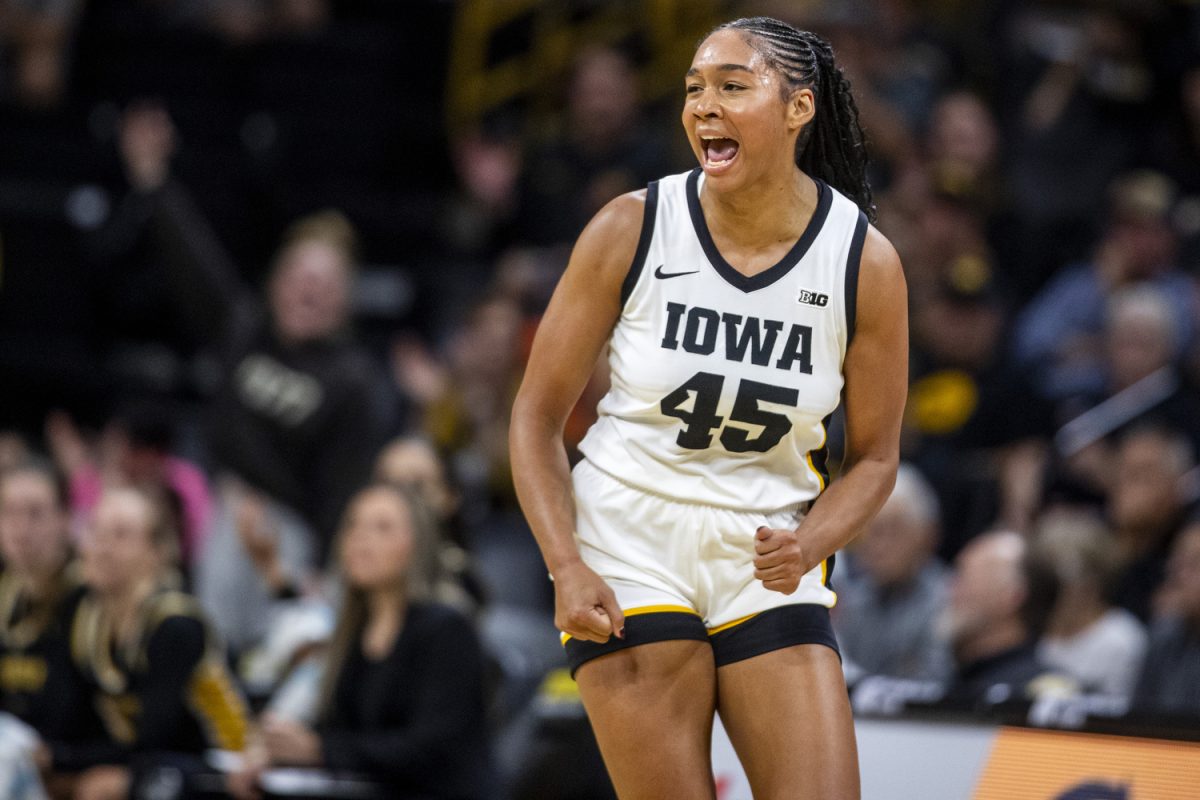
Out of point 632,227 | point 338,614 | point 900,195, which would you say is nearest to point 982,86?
point 900,195

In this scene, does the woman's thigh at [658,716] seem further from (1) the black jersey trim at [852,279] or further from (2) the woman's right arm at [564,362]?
(1) the black jersey trim at [852,279]

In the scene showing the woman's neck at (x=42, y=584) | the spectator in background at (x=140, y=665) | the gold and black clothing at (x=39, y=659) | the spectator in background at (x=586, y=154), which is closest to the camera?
the spectator in background at (x=140, y=665)

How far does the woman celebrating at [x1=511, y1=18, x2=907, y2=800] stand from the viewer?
131 inches

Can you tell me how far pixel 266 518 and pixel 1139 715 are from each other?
440 cm

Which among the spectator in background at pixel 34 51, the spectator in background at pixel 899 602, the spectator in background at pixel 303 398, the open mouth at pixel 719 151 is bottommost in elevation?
the spectator in background at pixel 899 602

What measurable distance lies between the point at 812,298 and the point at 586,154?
23.5 ft

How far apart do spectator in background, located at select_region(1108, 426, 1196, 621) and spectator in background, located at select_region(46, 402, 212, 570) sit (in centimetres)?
394

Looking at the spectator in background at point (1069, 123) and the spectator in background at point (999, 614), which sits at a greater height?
the spectator in background at point (1069, 123)

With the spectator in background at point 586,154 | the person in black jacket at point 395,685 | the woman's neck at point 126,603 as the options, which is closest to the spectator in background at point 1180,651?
the person in black jacket at point 395,685

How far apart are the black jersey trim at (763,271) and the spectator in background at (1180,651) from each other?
2929 millimetres

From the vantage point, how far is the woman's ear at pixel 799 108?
11.2 ft

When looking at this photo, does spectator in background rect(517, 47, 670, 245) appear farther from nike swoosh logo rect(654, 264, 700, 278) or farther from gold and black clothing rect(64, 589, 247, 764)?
nike swoosh logo rect(654, 264, 700, 278)

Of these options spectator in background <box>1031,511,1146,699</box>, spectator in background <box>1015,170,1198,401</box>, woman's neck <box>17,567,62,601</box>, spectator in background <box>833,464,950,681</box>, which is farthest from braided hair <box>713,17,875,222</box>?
spectator in background <box>1015,170,1198,401</box>

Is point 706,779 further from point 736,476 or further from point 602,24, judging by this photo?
point 602,24
